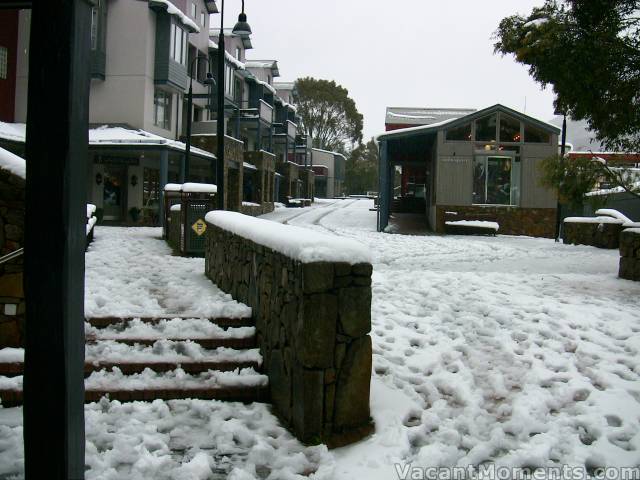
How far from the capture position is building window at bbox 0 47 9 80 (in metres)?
22.8

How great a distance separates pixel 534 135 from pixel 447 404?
62.2 ft

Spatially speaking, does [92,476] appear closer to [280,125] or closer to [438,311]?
[438,311]

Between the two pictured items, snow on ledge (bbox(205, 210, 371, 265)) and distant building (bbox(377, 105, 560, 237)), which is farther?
distant building (bbox(377, 105, 560, 237))

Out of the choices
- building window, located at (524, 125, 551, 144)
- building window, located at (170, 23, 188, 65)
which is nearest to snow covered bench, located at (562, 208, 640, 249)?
building window, located at (524, 125, 551, 144)

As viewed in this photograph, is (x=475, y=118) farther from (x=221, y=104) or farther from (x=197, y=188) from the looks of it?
(x=197, y=188)

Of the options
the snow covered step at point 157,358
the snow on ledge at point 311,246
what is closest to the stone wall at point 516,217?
the snow on ledge at point 311,246

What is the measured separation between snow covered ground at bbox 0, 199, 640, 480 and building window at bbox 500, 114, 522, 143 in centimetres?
1406

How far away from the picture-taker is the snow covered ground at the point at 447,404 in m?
4.01

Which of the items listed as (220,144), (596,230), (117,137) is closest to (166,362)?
(220,144)

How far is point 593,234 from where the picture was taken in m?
16.9

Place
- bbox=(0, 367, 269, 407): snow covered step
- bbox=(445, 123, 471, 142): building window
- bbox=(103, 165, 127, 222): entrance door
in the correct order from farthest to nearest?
bbox=(103, 165, 127, 222): entrance door, bbox=(445, 123, 471, 142): building window, bbox=(0, 367, 269, 407): snow covered step

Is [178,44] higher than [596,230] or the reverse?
higher

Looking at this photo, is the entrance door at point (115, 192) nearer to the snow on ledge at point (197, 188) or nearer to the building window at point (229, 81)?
the building window at point (229, 81)

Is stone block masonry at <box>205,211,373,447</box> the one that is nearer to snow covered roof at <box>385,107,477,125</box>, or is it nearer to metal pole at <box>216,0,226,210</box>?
metal pole at <box>216,0,226,210</box>
